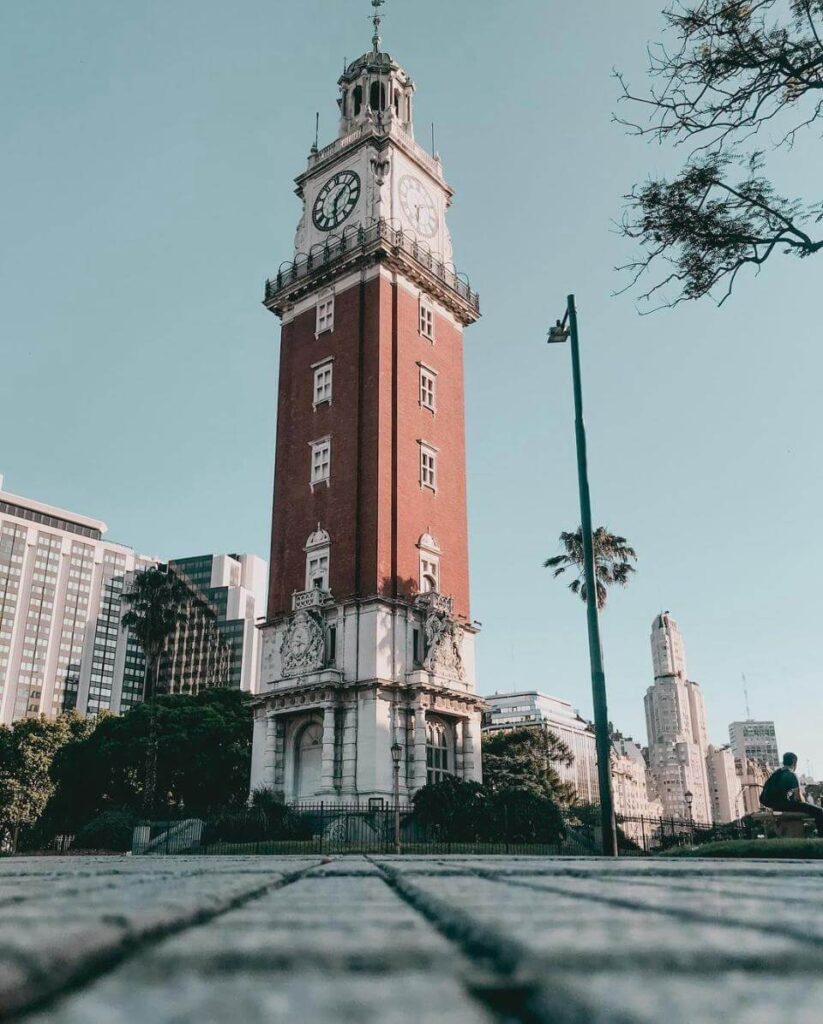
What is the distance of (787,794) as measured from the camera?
1509 cm

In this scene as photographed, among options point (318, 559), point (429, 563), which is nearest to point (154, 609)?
point (318, 559)

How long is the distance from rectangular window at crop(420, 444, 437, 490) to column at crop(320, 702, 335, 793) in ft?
38.2

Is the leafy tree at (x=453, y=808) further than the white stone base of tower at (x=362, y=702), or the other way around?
the white stone base of tower at (x=362, y=702)

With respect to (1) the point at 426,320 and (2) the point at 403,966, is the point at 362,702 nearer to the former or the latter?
(1) the point at 426,320

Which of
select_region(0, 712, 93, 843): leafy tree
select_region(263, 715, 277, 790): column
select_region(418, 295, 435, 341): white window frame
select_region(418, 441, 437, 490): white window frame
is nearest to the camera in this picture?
select_region(263, 715, 277, 790): column

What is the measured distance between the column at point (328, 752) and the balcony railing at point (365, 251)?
21.9m

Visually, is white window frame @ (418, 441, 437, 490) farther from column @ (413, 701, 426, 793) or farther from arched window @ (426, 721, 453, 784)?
arched window @ (426, 721, 453, 784)

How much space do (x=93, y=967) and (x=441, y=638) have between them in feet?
118

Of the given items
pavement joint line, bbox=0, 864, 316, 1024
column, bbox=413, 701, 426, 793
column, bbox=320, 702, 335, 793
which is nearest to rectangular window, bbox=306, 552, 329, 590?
column, bbox=320, 702, 335, 793

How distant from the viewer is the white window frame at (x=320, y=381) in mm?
40750

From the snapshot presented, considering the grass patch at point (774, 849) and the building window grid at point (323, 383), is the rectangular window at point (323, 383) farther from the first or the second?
the grass patch at point (774, 849)

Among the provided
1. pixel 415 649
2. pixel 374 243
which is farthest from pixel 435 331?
pixel 415 649

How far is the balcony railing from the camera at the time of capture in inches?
1613

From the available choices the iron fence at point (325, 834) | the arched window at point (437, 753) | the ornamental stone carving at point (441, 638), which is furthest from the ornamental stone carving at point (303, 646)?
the iron fence at point (325, 834)
